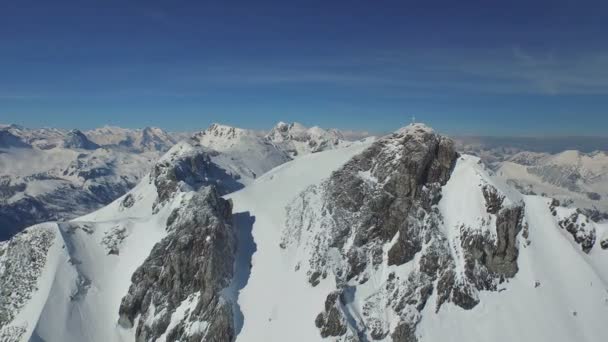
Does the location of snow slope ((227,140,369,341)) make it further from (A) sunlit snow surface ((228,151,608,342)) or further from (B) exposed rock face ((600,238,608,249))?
(B) exposed rock face ((600,238,608,249))

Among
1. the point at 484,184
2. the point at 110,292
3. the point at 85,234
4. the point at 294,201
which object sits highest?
the point at 484,184

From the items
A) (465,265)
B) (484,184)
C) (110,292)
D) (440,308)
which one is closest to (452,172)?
(484,184)

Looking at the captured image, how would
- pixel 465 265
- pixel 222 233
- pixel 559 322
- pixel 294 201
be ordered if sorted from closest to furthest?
pixel 559 322 → pixel 465 265 → pixel 222 233 → pixel 294 201

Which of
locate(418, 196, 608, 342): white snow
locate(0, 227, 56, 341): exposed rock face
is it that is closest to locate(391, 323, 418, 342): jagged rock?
locate(418, 196, 608, 342): white snow

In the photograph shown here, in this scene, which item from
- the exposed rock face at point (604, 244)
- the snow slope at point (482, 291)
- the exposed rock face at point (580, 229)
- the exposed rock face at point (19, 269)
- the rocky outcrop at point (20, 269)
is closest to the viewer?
the snow slope at point (482, 291)

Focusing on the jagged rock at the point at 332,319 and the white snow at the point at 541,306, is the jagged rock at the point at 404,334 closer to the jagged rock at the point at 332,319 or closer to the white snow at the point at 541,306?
the white snow at the point at 541,306

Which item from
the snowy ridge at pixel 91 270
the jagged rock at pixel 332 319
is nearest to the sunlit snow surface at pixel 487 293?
the jagged rock at pixel 332 319

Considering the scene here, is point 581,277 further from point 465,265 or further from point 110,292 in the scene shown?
point 110,292
